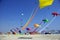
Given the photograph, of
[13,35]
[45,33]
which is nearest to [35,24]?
[45,33]

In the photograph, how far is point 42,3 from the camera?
686 centimetres

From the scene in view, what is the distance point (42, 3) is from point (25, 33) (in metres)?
1.07

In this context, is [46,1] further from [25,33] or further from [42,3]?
[25,33]

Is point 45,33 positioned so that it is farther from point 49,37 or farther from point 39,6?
point 39,6

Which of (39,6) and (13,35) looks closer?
(39,6)

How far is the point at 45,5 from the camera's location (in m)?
6.85

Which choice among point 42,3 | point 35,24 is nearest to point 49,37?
point 35,24

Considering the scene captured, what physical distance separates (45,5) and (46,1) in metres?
0.14

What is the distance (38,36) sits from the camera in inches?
281

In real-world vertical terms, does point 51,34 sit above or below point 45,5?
below

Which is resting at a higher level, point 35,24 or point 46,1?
point 46,1

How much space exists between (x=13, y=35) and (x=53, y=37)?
1220 mm

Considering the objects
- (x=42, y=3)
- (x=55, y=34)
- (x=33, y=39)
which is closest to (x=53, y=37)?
(x=55, y=34)

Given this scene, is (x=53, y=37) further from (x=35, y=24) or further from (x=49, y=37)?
(x=35, y=24)
